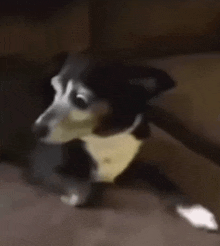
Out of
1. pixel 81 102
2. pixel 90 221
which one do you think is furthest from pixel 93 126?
pixel 90 221

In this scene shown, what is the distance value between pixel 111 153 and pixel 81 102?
0.11 m

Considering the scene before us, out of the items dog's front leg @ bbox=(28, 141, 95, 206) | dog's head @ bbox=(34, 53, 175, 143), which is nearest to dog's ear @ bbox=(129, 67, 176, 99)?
dog's head @ bbox=(34, 53, 175, 143)

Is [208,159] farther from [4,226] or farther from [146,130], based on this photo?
[4,226]

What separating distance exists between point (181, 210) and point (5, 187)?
0.33 meters

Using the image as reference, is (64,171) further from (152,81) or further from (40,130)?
(152,81)

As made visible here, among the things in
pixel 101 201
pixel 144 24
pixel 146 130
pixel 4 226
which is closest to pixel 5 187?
pixel 4 226

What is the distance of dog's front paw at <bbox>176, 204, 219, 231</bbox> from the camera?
0.49 meters

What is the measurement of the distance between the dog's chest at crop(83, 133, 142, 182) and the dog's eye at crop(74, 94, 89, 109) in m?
0.06

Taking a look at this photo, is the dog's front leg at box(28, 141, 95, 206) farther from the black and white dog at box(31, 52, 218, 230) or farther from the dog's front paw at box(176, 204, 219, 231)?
the dog's front paw at box(176, 204, 219, 231)

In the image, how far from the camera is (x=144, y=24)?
17.8 inches

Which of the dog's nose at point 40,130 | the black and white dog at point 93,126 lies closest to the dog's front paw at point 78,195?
the black and white dog at point 93,126

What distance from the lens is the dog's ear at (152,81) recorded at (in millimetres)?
476

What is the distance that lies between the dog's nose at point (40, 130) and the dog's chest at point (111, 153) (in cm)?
7

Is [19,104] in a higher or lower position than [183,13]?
lower
